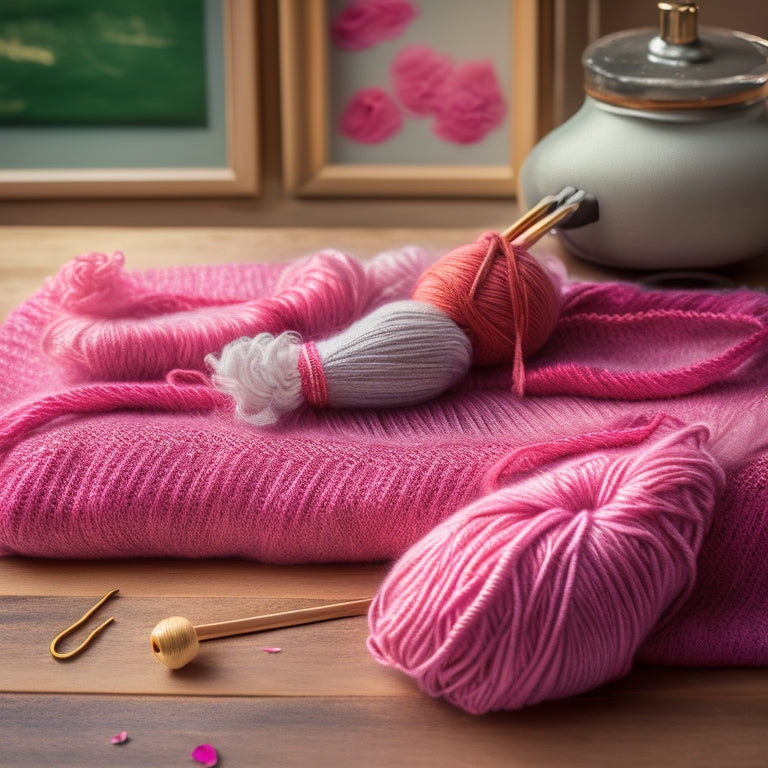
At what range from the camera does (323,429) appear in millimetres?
716

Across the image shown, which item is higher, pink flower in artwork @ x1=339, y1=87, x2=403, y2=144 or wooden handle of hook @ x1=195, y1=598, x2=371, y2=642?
pink flower in artwork @ x1=339, y1=87, x2=403, y2=144

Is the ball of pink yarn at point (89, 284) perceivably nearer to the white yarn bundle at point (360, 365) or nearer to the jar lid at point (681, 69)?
the white yarn bundle at point (360, 365)

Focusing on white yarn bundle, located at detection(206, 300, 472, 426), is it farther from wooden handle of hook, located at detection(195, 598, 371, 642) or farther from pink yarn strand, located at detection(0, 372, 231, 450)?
wooden handle of hook, located at detection(195, 598, 371, 642)

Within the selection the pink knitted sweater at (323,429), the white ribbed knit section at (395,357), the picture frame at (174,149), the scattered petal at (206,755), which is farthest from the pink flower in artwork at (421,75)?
the scattered petal at (206,755)

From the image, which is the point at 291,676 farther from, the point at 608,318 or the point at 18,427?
the point at 608,318

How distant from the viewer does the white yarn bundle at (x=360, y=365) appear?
71 centimetres

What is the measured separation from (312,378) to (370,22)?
591 millimetres

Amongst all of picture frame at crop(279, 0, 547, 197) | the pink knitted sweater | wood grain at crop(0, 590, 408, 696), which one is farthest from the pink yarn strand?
picture frame at crop(279, 0, 547, 197)

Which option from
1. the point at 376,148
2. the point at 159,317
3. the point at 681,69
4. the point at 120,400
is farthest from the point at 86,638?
the point at 376,148

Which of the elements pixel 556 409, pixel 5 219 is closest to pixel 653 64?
pixel 556 409

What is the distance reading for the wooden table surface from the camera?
0.55 metres

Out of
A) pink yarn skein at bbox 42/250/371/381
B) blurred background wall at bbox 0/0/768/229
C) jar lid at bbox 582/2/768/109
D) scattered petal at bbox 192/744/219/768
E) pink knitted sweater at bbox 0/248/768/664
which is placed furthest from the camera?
blurred background wall at bbox 0/0/768/229

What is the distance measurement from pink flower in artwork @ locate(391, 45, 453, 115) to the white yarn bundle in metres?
0.51

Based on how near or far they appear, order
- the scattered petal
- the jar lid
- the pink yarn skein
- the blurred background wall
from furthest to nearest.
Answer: the blurred background wall → the jar lid → the pink yarn skein → the scattered petal
